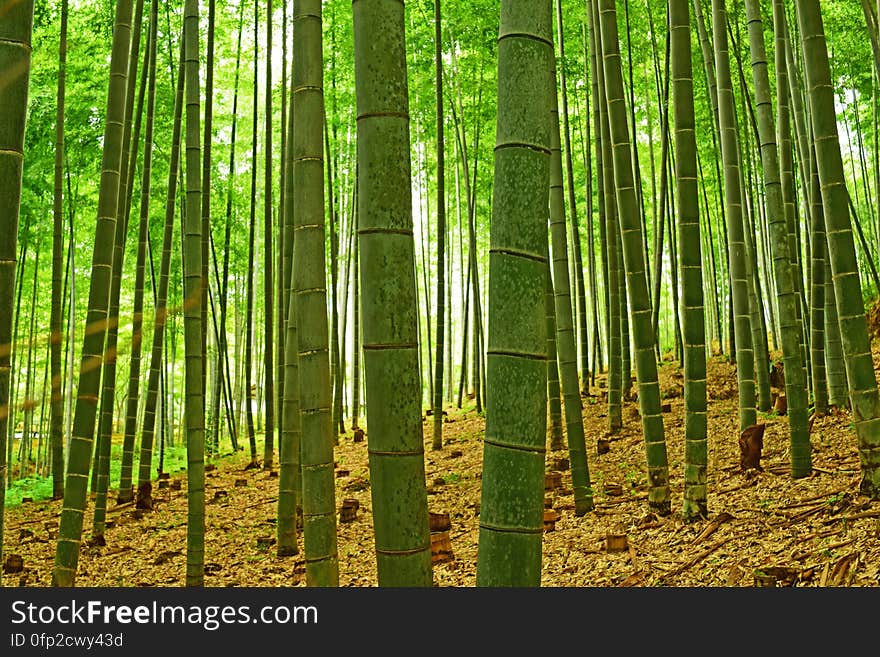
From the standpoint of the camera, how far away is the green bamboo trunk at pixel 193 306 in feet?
12.1

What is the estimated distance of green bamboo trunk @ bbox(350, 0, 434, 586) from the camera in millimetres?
1498

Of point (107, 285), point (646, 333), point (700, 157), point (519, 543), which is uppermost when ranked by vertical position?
point (700, 157)

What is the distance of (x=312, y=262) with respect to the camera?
242cm

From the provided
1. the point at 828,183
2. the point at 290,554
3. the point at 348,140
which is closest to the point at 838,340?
the point at 828,183

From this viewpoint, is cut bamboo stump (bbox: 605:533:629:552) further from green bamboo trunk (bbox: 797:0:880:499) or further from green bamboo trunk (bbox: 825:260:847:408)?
green bamboo trunk (bbox: 825:260:847:408)

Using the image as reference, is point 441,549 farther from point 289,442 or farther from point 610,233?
point 610,233

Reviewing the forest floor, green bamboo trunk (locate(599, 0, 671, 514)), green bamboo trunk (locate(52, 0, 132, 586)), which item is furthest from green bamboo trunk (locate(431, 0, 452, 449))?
green bamboo trunk (locate(52, 0, 132, 586))

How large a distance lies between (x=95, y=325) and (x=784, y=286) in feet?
11.1

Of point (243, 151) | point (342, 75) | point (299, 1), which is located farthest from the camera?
point (243, 151)

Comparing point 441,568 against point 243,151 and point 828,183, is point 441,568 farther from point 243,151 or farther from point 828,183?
point 243,151

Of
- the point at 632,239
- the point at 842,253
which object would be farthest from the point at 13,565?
the point at 842,253

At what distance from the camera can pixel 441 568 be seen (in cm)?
393

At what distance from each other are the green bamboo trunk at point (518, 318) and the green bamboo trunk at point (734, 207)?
3.13 metres

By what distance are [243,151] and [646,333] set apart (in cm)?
929
